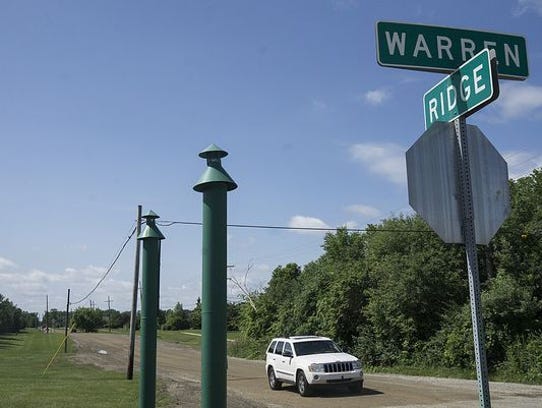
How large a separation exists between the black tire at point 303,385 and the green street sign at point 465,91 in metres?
15.1

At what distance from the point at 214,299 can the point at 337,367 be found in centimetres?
1529

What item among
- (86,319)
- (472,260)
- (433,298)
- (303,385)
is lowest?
(303,385)

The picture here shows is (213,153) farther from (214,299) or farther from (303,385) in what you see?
(303,385)

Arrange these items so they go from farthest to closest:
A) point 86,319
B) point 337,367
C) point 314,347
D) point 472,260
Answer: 1. point 86,319
2. point 314,347
3. point 337,367
4. point 472,260

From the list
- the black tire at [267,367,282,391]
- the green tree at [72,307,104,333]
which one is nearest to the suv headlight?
the black tire at [267,367,282,391]

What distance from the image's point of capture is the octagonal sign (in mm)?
3910

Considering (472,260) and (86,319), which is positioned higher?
(86,319)

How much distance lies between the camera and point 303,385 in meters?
18.6

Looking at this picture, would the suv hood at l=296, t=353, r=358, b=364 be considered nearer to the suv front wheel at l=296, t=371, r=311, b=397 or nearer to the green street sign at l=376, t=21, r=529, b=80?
the suv front wheel at l=296, t=371, r=311, b=397

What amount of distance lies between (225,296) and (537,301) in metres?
23.4

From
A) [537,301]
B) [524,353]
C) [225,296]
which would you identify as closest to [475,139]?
[225,296]

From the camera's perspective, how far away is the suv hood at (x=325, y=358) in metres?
18.7

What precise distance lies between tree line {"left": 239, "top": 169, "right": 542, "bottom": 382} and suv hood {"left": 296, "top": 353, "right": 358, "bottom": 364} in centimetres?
714

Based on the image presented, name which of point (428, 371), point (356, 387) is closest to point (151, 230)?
point (356, 387)
